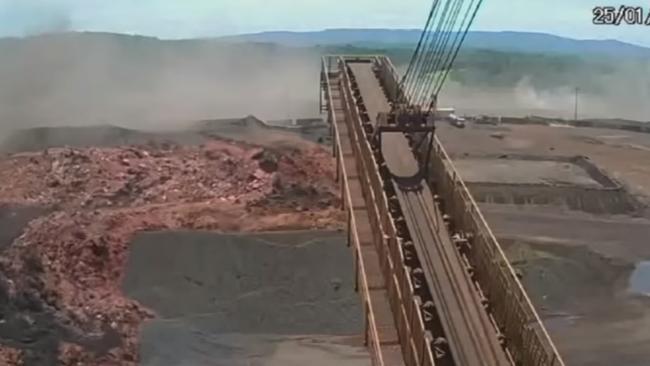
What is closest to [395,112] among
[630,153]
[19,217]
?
[19,217]

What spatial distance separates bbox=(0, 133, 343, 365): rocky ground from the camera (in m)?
22.5

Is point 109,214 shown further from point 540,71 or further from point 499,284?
point 540,71

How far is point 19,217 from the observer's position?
32.5 m

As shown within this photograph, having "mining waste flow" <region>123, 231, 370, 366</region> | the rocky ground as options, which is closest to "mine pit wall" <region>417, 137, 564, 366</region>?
"mining waste flow" <region>123, 231, 370, 366</region>

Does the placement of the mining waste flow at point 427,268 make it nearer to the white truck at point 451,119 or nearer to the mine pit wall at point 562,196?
the mine pit wall at point 562,196

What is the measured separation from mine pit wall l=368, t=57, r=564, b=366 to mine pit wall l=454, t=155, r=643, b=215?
2035 centimetres

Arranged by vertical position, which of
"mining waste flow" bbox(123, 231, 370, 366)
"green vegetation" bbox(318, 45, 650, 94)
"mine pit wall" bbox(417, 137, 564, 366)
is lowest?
"mining waste flow" bbox(123, 231, 370, 366)

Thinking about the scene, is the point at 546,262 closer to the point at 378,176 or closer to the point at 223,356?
the point at 223,356

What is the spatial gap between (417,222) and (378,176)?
1099mm

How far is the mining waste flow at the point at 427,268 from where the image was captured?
37.1 ft

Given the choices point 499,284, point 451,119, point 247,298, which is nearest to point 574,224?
point 247,298

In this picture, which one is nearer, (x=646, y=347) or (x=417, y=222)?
(x=417, y=222)

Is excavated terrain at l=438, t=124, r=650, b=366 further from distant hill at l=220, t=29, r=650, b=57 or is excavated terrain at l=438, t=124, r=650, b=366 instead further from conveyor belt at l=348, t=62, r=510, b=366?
distant hill at l=220, t=29, r=650, b=57

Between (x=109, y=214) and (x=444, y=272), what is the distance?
69.3 ft
